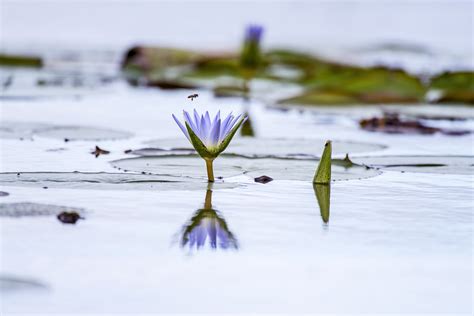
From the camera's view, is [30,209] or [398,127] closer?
[30,209]

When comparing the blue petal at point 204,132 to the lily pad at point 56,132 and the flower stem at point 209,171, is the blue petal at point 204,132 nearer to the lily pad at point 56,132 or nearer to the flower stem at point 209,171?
the flower stem at point 209,171

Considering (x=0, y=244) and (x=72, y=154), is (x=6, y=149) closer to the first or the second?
(x=72, y=154)

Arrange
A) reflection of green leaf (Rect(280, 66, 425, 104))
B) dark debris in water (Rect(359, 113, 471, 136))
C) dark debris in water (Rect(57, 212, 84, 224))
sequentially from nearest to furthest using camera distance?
dark debris in water (Rect(57, 212, 84, 224)), dark debris in water (Rect(359, 113, 471, 136)), reflection of green leaf (Rect(280, 66, 425, 104))

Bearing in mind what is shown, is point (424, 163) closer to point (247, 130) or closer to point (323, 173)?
point (323, 173)

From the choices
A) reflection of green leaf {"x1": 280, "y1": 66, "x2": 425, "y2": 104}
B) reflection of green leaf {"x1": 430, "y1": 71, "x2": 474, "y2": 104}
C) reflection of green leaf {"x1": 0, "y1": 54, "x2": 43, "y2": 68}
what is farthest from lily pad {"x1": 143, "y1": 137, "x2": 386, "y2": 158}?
reflection of green leaf {"x1": 0, "y1": 54, "x2": 43, "y2": 68}

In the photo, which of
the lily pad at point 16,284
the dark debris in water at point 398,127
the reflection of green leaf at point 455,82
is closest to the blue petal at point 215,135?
the lily pad at point 16,284

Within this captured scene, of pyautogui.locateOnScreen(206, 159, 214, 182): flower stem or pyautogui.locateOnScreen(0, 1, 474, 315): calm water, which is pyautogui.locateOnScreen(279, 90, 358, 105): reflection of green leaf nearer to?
pyautogui.locateOnScreen(0, 1, 474, 315): calm water

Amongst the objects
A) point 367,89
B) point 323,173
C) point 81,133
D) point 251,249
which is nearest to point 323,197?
point 323,173
